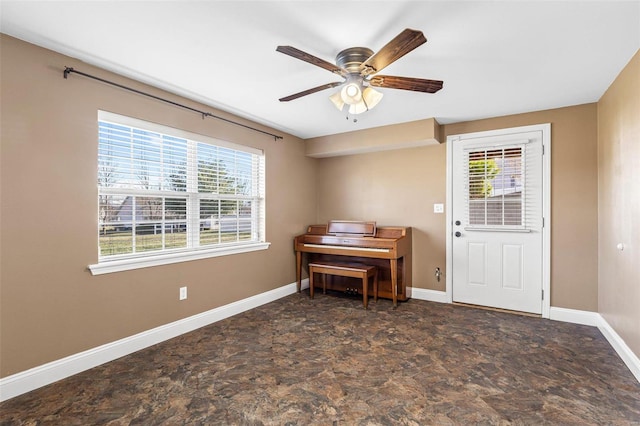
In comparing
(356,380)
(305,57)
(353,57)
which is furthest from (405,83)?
(356,380)

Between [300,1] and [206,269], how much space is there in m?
2.60

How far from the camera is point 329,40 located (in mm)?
2012

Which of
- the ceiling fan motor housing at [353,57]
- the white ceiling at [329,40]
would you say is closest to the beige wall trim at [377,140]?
the white ceiling at [329,40]

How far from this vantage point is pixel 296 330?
10.3ft

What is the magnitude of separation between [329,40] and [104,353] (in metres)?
2.84

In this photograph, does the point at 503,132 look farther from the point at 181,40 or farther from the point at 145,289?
the point at 145,289

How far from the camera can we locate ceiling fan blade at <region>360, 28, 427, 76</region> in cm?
154

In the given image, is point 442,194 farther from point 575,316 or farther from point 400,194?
point 575,316

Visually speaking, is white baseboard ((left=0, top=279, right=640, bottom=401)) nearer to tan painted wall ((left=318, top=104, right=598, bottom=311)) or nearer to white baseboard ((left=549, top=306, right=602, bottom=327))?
white baseboard ((left=549, top=306, right=602, bottom=327))

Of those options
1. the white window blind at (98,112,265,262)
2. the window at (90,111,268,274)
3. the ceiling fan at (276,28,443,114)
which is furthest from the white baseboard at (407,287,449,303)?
the ceiling fan at (276,28,443,114)

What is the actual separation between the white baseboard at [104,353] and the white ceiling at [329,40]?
2.18 m

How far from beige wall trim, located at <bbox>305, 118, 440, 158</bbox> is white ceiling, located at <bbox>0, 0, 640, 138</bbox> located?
0.74 metres

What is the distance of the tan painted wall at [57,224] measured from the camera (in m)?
2.01

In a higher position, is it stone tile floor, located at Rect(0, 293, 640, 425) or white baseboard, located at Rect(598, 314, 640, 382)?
white baseboard, located at Rect(598, 314, 640, 382)
